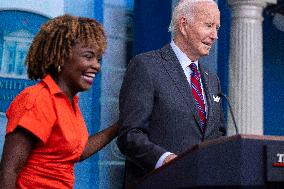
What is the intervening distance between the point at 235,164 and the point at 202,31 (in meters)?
0.78

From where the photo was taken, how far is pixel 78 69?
160cm

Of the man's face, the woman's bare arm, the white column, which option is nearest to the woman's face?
the woman's bare arm

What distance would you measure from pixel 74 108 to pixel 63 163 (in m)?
0.18

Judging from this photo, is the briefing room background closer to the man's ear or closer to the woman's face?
the man's ear

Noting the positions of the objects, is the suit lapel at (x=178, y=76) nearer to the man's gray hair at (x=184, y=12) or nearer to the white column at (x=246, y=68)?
the man's gray hair at (x=184, y=12)

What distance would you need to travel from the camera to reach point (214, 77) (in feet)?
6.89

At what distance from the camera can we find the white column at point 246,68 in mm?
3705

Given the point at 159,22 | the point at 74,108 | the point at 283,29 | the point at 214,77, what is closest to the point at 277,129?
the point at 283,29

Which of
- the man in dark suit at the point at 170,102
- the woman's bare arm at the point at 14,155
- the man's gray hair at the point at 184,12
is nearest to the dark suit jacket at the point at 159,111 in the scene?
the man in dark suit at the point at 170,102

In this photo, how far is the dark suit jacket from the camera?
1.77m

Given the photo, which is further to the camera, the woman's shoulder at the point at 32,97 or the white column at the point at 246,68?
the white column at the point at 246,68

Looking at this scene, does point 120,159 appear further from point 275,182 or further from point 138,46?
point 275,182

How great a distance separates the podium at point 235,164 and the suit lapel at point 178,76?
0.49 m

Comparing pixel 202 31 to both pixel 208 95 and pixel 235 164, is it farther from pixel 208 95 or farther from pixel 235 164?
pixel 235 164
